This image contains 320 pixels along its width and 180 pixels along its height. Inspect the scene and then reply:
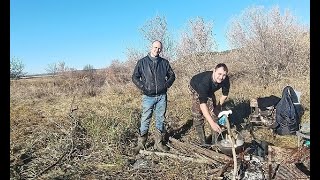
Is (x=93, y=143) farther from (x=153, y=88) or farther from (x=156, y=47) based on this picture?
(x=156, y=47)

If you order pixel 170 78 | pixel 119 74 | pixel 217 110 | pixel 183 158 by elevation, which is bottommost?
pixel 183 158

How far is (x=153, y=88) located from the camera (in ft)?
18.2

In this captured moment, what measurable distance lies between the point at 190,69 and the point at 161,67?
11026 mm

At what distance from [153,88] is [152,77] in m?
0.21

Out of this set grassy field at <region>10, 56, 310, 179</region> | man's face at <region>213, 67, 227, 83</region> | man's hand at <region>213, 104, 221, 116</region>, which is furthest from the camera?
man's hand at <region>213, 104, 221, 116</region>

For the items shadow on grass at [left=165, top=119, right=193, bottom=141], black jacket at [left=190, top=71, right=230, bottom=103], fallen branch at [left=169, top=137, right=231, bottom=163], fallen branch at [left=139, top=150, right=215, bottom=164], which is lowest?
fallen branch at [left=139, top=150, right=215, bottom=164]

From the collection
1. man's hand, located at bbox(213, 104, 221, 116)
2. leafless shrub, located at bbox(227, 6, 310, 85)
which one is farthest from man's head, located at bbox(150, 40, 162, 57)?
leafless shrub, located at bbox(227, 6, 310, 85)

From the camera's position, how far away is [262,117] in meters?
7.10

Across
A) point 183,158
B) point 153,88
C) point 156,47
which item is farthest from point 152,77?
point 183,158

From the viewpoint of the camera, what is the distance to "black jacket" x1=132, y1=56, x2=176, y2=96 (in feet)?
18.2

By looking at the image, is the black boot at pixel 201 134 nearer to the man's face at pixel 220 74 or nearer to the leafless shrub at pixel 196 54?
the man's face at pixel 220 74

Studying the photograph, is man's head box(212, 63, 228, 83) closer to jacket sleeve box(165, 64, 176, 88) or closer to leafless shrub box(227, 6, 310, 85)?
jacket sleeve box(165, 64, 176, 88)

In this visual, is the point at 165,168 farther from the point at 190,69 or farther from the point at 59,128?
the point at 190,69

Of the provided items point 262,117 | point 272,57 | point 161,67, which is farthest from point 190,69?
point 161,67
